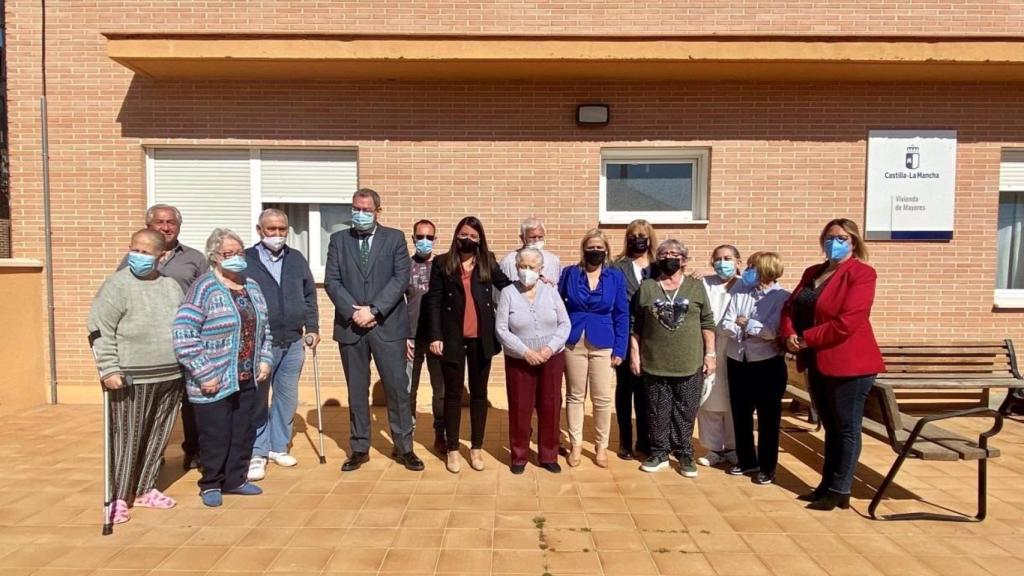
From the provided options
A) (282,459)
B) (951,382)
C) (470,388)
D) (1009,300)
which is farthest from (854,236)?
(1009,300)

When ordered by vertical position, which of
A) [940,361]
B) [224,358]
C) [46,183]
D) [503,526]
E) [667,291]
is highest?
[46,183]

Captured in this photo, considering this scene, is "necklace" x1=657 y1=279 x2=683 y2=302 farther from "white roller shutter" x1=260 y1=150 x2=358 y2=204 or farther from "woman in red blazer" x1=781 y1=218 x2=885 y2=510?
"white roller shutter" x1=260 y1=150 x2=358 y2=204

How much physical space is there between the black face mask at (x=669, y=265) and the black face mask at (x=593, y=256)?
0.44m

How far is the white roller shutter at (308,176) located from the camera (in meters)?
6.92

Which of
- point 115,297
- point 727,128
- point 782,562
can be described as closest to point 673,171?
point 727,128

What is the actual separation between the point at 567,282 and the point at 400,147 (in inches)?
124

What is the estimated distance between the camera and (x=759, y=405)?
439 cm

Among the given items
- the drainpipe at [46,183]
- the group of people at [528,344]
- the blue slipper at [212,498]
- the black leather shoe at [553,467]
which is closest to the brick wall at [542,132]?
the drainpipe at [46,183]

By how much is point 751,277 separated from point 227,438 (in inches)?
156

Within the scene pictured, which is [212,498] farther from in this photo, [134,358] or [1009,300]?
[1009,300]

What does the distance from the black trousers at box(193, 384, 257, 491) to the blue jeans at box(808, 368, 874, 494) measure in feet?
12.8

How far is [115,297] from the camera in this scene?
353 centimetres

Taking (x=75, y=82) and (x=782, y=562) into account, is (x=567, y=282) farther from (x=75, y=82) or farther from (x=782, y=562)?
(x=75, y=82)

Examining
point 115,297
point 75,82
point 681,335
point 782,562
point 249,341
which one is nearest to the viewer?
point 782,562
